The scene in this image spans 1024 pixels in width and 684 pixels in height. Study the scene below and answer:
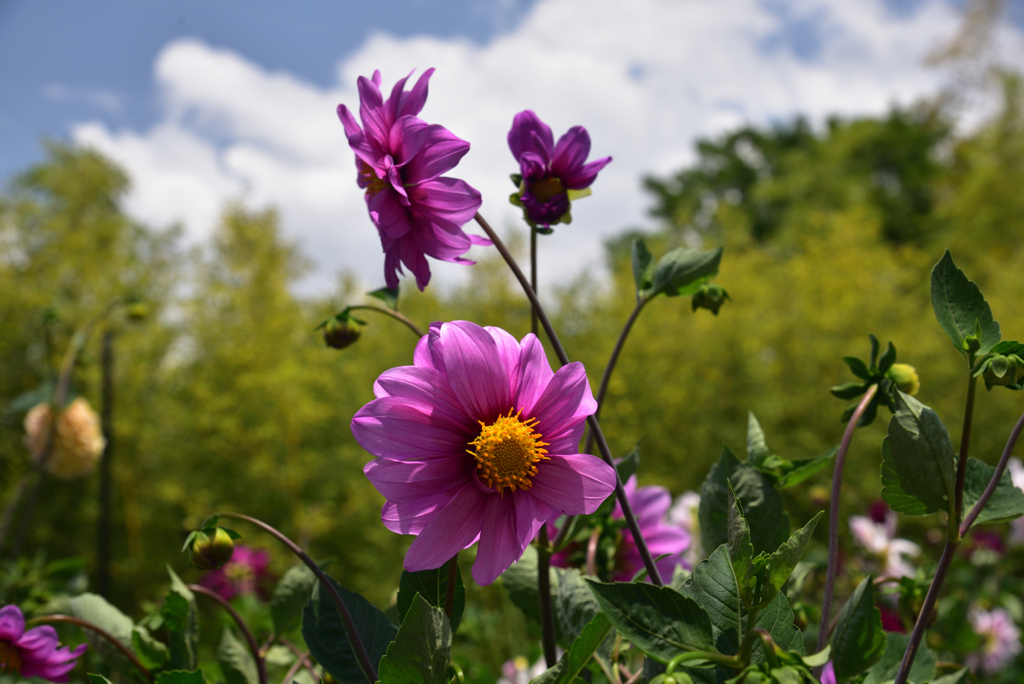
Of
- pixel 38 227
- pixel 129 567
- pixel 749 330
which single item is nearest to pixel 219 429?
pixel 129 567

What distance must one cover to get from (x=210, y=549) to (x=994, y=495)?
329 millimetres

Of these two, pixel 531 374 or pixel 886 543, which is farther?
pixel 886 543

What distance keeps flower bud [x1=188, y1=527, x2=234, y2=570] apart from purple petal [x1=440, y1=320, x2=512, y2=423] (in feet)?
0.49

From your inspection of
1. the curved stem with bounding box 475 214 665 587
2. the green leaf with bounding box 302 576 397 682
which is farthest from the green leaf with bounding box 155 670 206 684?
the curved stem with bounding box 475 214 665 587

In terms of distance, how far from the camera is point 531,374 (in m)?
0.23

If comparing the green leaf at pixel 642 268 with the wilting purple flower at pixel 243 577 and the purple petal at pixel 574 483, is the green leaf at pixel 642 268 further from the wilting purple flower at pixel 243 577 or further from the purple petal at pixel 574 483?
the wilting purple flower at pixel 243 577

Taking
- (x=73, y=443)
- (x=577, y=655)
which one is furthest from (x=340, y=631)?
(x=73, y=443)

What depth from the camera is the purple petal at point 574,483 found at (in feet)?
0.71

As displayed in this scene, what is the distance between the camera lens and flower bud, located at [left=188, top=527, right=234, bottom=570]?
0.30 m

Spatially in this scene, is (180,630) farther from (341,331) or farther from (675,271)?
(675,271)

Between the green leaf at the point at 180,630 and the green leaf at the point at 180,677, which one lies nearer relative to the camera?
the green leaf at the point at 180,677

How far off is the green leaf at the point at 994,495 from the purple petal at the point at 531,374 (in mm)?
171

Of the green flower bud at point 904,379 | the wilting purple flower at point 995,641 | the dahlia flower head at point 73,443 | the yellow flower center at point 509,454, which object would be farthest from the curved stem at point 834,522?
the dahlia flower head at point 73,443

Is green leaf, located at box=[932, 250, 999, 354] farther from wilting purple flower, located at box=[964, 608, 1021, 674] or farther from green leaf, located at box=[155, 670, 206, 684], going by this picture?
wilting purple flower, located at box=[964, 608, 1021, 674]
